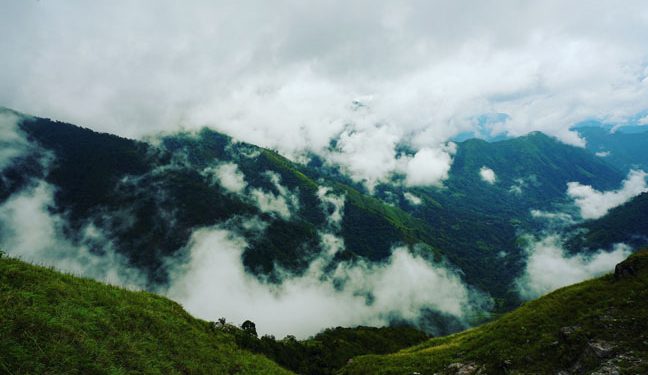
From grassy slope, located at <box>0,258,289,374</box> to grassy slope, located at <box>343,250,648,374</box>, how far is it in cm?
1631

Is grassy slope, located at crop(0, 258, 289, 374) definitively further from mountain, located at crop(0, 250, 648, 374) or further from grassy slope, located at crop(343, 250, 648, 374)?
grassy slope, located at crop(343, 250, 648, 374)

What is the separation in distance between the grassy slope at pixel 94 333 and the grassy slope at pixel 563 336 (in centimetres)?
1631

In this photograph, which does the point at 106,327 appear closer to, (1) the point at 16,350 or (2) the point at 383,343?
(1) the point at 16,350

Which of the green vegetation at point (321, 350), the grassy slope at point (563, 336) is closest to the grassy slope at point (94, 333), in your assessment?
the grassy slope at point (563, 336)

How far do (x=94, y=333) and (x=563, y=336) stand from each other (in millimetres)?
30804

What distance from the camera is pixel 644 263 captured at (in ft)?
96.3

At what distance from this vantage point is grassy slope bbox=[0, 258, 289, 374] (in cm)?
1337

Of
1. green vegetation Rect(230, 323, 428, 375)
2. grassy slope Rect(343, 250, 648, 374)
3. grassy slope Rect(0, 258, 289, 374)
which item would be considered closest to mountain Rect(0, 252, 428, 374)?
grassy slope Rect(0, 258, 289, 374)

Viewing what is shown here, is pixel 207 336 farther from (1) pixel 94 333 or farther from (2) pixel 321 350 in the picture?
(2) pixel 321 350

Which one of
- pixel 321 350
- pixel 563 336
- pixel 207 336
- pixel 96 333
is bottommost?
pixel 321 350

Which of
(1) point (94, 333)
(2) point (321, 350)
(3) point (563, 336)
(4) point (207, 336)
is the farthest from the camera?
(2) point (321, 350)

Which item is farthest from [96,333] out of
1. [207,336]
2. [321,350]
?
[321,350]

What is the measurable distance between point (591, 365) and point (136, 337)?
27.8 meters

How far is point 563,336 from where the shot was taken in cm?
2561
